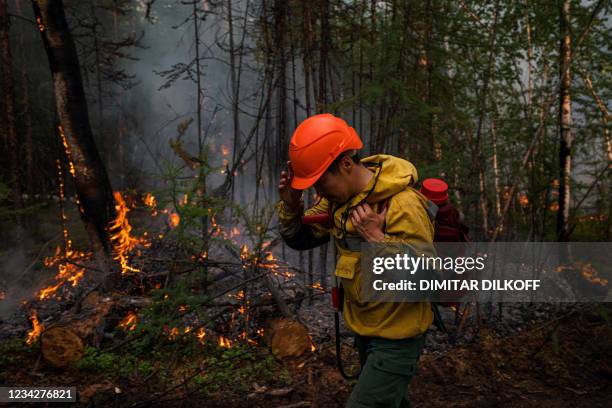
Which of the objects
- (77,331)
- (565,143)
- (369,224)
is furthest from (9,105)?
(565,143)

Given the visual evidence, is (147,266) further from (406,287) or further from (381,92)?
(406,287)

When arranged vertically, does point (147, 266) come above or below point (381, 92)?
below

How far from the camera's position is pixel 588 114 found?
259 inches

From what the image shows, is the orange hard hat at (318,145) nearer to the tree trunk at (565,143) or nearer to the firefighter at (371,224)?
the firefighter at (371,224)

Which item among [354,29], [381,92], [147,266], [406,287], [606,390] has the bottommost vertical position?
[606,390]

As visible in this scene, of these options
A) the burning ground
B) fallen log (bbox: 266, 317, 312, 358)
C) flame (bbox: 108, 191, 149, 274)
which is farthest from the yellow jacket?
flame (bbox: 108, 191, 149, 274)

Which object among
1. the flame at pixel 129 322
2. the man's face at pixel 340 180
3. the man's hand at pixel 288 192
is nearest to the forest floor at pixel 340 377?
the flame at pixel 129 322

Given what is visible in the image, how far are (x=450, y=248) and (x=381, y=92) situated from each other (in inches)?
112

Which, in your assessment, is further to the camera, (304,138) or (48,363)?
(48,363)

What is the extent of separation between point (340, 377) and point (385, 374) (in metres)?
2.25

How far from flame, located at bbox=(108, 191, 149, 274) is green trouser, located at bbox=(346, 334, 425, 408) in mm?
4017

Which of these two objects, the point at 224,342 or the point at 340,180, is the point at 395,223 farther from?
the point at 224,342

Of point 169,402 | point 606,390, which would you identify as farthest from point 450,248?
point 606,390

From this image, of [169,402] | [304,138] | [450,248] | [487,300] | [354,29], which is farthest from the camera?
[354,29]
